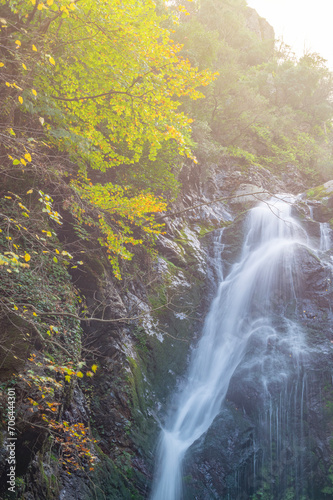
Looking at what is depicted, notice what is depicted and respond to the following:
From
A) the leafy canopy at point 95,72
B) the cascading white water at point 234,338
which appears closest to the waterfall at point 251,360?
the cascading white water at point 234,338

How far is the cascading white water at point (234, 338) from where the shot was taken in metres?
6.59

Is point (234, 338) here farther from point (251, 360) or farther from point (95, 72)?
point (95, 72)

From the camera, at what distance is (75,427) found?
4789mm

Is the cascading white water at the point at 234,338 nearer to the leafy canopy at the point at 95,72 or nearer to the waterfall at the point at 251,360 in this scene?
the waterfall at the point at 251,360

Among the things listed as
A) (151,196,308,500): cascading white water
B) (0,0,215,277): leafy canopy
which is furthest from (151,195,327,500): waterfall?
(0,0,215,277): leafy canopy

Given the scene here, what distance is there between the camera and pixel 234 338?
9.15 meters

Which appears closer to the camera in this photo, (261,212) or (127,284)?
(127,284)

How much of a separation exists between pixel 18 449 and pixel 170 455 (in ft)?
12.9

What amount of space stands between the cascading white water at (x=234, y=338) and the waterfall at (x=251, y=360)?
0.02 meters

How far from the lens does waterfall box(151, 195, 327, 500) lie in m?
6.78

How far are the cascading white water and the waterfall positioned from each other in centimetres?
2

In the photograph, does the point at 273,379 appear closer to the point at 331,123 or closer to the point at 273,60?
the point at 331,123

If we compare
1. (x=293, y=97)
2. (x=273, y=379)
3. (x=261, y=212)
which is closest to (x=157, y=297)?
(x=273, y=379)

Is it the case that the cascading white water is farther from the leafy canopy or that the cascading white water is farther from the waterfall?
the leafy canopy
